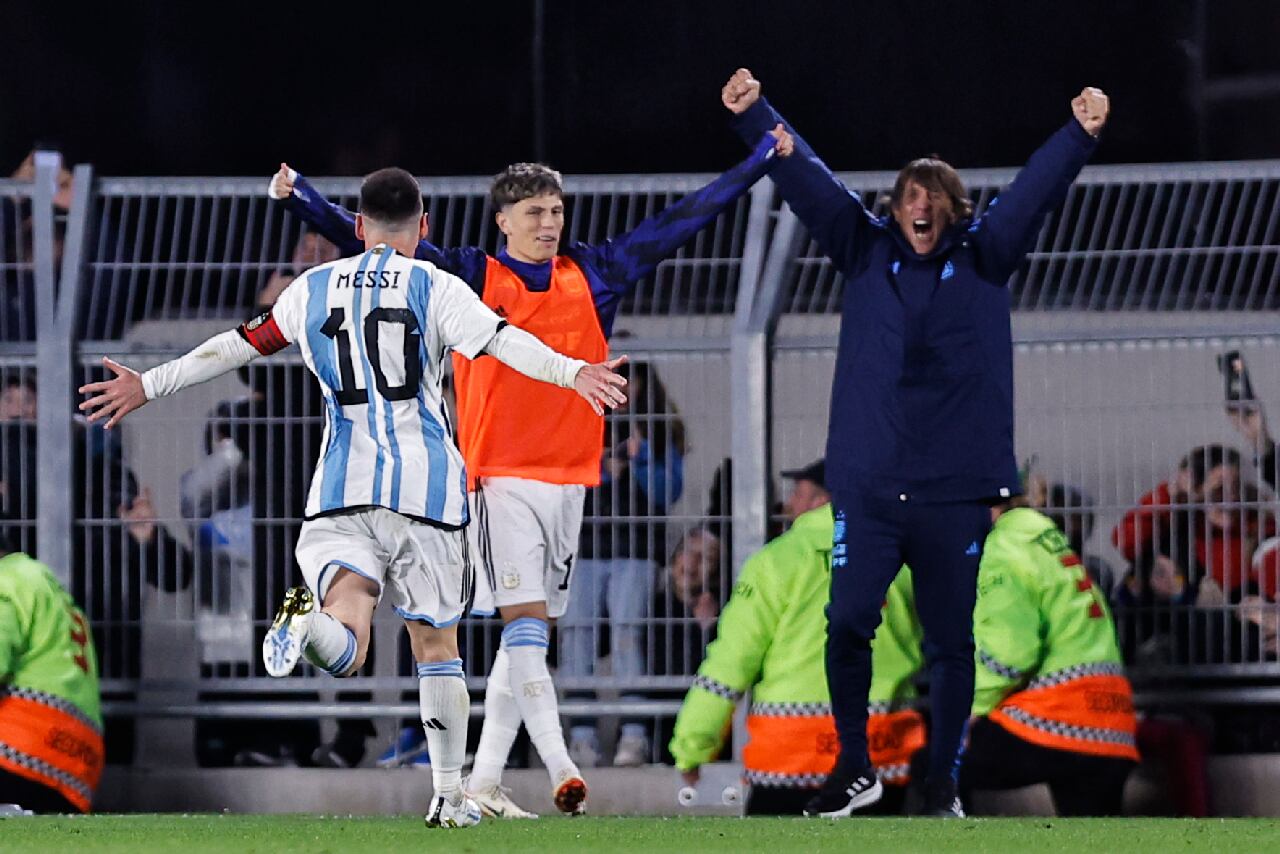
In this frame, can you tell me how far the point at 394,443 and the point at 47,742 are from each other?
2.71 meters

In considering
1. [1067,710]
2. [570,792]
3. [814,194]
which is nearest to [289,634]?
[570,792]

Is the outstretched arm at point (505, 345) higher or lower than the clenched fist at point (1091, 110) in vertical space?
lower

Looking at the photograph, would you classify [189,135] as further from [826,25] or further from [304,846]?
[304,846]

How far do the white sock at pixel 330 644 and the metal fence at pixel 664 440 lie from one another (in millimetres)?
3155

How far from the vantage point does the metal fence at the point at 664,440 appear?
379 inches

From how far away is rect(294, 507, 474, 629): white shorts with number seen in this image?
6855 millimetres

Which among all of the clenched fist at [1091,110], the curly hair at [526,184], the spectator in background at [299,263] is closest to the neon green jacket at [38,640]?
the spectator in background at [299,263]

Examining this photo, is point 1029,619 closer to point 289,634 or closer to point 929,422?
point 929,422

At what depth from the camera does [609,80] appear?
13.6 metres

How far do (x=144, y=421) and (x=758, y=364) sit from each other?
230 cm

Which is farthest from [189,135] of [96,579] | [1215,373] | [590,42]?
[1215,373]

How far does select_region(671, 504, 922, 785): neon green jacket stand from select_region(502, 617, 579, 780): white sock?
1.01 metres

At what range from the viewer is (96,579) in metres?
10.1

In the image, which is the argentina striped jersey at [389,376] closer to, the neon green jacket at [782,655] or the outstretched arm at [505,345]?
the outstretched arm at [505,345]
